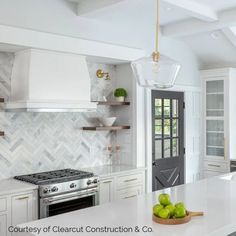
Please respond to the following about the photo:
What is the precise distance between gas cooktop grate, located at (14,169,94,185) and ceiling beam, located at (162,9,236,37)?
8.40 ft

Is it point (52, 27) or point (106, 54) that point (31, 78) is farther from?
point (106, 54)

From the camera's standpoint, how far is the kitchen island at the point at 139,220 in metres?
2.26

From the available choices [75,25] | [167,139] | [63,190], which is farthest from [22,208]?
[167,139]

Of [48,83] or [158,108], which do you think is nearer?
[48,83]

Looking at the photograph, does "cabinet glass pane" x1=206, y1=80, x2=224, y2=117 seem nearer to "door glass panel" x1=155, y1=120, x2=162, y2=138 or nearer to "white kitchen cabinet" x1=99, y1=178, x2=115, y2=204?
"door glass panel" x1=155, y1=120, x2=162, y2=138

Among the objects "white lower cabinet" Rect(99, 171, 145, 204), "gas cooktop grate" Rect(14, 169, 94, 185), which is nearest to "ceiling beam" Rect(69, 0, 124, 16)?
"gas cooktop grate" Rect(14, 169, 94, 185)

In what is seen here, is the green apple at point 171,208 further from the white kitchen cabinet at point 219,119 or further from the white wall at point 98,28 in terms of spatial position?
the white kitchen cabinet at point 219,119

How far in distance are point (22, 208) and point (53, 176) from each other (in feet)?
1.81

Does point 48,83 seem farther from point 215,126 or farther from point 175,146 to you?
point 215,126

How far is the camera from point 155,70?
2.49 metres

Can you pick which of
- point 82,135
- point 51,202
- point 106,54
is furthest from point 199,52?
point 51,202

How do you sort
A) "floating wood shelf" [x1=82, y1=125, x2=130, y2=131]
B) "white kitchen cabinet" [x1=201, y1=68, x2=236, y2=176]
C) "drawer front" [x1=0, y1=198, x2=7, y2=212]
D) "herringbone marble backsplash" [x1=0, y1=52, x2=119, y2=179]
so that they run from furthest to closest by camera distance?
1. "white kitchen cabinet" [x1=201, y1=68, x2=236, y2=176]
2. "floating wood shelf" [x1=82, y1=125, x2=130, y2=131]
3. "herringbone marble backsplash" [x1=0, y1=52, x2=119, y2=179]
4. "drawer front" [x1=0, y1=198, x2=7, y2=212]

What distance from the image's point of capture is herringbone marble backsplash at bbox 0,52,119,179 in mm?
4109

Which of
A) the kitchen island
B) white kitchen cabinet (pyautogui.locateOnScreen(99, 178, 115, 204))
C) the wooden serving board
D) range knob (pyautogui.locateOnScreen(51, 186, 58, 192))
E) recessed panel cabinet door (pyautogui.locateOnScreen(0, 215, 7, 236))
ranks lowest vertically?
recessed panel cabinet door (pyautogui.locateOnScreen(0, 215, 7, 236))
